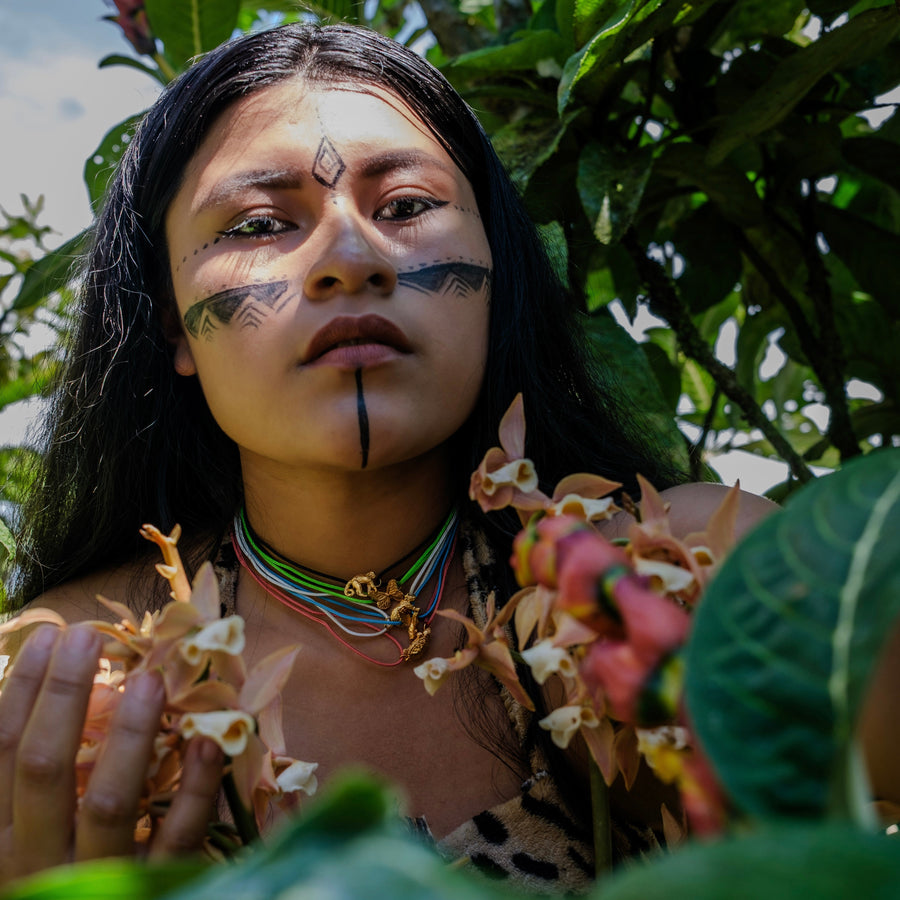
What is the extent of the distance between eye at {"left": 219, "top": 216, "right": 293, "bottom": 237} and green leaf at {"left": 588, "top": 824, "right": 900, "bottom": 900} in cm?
119

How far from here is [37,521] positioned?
5.99 ft

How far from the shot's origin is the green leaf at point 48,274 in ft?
6.72

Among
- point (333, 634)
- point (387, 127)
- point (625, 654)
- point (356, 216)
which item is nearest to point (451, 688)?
point (333, 634)

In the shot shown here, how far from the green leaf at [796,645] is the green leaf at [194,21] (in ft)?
6.75

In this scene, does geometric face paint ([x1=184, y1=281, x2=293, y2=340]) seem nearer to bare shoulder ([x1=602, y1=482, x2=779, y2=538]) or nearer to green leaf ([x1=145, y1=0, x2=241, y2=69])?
bare shoulder ([x1=602, y1=482, x2=779, y2=538])

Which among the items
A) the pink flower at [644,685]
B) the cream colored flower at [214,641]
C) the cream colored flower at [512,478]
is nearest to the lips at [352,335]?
the cream colored flower at [512,478]

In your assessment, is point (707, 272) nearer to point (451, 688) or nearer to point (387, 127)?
point (387, 127)

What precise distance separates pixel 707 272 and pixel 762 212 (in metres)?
0.20

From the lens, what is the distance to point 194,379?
1.74 metres

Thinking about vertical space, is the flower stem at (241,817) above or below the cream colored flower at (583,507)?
below

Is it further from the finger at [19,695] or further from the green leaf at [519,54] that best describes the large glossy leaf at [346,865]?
the green leaf at [519,54]

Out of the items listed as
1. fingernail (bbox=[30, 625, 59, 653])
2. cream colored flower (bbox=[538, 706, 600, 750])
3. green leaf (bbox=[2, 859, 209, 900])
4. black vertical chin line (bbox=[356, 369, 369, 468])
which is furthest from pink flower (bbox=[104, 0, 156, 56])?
green leaf (bbox=[2, 859, 209, 900])

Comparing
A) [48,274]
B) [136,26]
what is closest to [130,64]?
[136,26]

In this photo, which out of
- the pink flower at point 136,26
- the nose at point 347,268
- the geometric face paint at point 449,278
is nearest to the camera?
the nose at point 347,268
